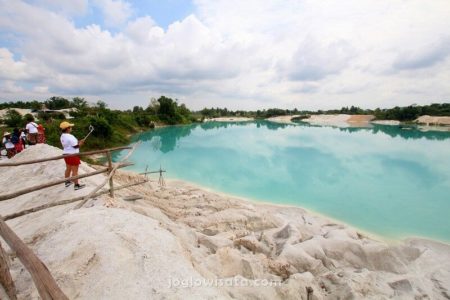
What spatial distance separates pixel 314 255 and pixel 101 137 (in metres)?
26.5

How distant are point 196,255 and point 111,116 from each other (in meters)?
35.6

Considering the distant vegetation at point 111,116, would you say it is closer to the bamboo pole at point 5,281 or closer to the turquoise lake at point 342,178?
the turquoise lake at point 342,178

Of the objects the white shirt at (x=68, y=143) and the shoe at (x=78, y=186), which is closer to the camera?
the white shirt at (x=68, y=143)

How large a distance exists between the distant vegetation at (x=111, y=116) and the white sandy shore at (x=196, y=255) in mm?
18844

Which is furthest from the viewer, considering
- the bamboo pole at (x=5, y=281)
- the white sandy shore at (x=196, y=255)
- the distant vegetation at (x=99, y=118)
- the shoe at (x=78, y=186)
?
the distant vegetation at (x=99, y=118)

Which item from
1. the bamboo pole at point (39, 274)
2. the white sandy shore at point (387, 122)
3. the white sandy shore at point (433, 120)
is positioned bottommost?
the white sandy shore at point (387, 122)

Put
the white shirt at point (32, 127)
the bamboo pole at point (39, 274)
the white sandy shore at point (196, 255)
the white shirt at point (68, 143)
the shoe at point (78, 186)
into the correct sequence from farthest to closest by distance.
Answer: the white shirt at point (32, 127)
the shoe at point (78, 186)
the white shirt at point (68, 143)
the white sandy shore at point (196, 255)
the bamboo pole at point (39, 274)

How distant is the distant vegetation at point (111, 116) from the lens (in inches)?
1095

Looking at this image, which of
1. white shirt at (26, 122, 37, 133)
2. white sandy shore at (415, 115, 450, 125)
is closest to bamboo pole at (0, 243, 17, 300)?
white shirt at (26, 122, 37, 133)

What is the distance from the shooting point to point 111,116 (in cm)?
3691

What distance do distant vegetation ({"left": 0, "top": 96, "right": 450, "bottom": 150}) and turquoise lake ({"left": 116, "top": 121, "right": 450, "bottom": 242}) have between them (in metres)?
5.42

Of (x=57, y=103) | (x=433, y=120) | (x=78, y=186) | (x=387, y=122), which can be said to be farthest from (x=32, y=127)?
(x=387, y=122)

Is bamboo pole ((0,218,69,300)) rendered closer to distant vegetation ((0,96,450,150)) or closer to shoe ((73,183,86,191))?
shoe ((73,183,86,191))

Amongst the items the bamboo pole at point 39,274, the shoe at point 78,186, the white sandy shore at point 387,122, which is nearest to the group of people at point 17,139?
the shoe at point 78,186
